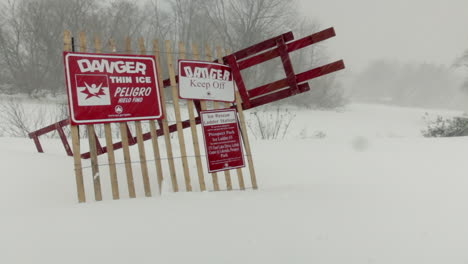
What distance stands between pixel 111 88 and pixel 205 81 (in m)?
1.10

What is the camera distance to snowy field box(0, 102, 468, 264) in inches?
70.0

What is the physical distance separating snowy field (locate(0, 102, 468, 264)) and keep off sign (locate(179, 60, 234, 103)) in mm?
1212

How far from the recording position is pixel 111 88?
299 cm

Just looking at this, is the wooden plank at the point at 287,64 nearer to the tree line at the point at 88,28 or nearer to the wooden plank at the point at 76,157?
the wooden plank at the point at 76,157

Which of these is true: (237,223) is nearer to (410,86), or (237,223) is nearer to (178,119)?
(178,119)

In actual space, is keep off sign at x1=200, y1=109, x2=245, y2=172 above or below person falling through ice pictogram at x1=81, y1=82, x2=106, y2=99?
below

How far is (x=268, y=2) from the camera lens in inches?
1081

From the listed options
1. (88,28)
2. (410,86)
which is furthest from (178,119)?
(410,86)

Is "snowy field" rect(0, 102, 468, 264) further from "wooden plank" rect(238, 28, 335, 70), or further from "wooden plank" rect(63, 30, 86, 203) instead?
"wooden plank" rect(238, 28, 335, 70)

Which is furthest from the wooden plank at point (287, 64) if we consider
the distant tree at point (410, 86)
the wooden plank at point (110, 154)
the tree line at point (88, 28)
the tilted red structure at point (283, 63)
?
the distant tree at point (410, 86)

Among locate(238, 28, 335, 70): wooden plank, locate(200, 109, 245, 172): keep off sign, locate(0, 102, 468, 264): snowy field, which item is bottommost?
locate(0, 102, 468, 264): snowy field

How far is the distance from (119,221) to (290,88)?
252 cm

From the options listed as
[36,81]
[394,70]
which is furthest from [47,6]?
[394,70]

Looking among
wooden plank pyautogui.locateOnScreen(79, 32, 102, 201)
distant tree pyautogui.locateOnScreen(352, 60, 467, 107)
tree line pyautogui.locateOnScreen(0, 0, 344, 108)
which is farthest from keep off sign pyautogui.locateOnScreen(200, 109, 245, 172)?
distant tree pyautogui.locateOnScreen(352, 60, 467, 107)
